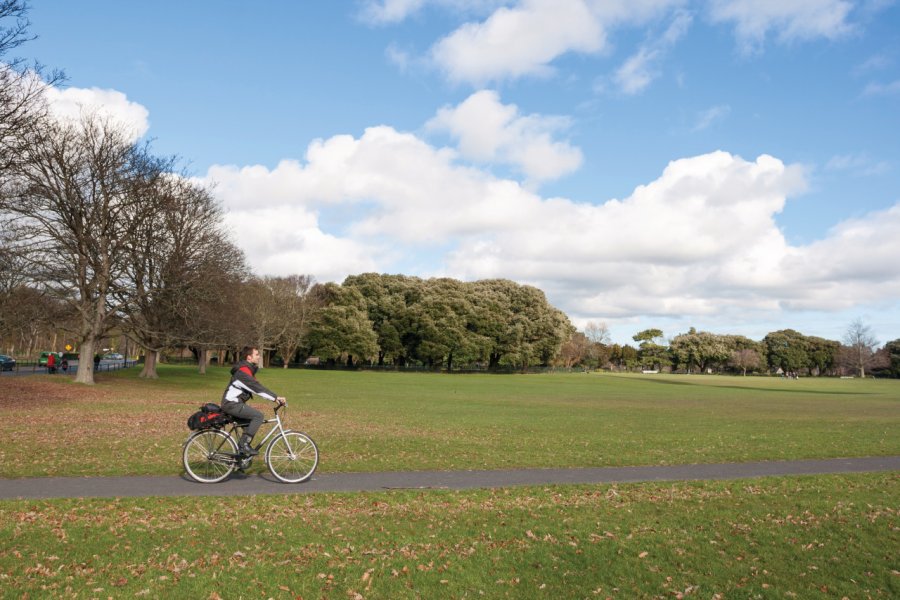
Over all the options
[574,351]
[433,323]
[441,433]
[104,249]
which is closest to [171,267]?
[104,249]

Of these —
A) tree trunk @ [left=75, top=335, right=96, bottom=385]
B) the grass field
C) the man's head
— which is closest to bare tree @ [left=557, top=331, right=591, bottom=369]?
tree trunk @ [left=75, top=335, right=96, bottom=385]

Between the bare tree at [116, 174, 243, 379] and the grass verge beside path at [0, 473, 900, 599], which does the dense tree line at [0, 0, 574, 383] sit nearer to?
the bare tree at [116, 174, 243, 379]

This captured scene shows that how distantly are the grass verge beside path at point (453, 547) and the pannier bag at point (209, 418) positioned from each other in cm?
160

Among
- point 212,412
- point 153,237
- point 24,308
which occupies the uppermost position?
point 153,237

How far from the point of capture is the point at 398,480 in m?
12.2

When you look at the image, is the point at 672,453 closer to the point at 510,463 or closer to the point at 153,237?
the point at 510,463

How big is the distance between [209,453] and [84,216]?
3133cm

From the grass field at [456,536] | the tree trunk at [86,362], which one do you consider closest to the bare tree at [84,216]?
the tree trunk at [86,362]

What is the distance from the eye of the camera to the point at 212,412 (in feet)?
37.4

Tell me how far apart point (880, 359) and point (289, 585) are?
167 meters

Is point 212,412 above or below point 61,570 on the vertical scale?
above

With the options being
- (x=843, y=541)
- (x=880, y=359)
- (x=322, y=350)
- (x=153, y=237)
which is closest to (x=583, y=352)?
(x=880, y=359)

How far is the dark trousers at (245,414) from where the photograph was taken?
37.2 ft

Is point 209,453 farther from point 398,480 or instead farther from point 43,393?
point 43,393
